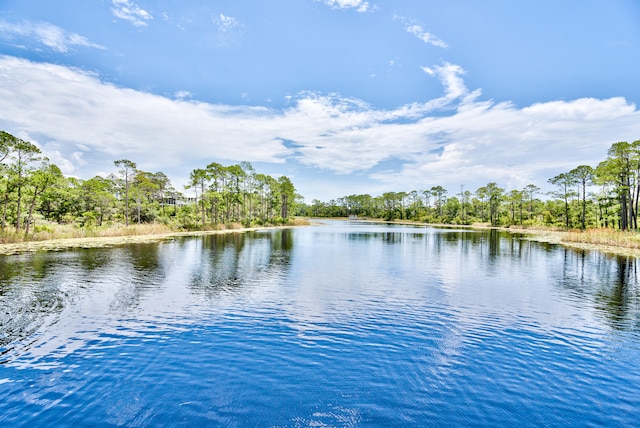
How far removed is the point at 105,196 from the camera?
4297 cm

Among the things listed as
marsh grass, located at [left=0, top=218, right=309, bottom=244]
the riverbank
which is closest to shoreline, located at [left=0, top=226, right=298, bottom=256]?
the riverbank

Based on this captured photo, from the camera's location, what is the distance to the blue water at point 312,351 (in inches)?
234

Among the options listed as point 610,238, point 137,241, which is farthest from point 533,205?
point 137,241

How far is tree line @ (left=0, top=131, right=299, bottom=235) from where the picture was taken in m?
27.7

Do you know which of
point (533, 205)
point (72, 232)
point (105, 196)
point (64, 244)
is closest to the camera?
point (64, 244)

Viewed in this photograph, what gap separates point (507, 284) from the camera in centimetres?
1630

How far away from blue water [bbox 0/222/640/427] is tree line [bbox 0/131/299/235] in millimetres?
16859

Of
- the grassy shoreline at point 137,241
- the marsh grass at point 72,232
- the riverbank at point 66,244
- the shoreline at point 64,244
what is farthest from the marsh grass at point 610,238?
the marsh grass at point 72,232

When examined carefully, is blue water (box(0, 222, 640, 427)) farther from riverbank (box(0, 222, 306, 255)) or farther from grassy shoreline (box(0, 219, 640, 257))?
grassy shoreline (box(0, 219, 640, 257))

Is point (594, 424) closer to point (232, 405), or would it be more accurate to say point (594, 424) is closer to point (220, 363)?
point (232, 405)

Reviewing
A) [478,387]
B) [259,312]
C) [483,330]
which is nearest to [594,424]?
[478,387]

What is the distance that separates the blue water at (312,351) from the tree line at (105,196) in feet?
55.3

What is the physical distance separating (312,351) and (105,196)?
152 feet

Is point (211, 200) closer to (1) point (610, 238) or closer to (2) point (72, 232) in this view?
(2) point (72, 232)
